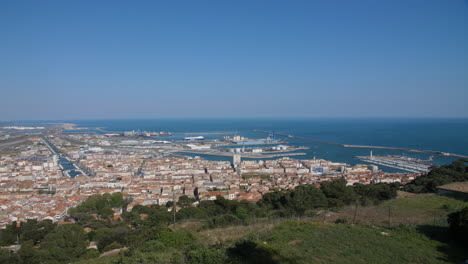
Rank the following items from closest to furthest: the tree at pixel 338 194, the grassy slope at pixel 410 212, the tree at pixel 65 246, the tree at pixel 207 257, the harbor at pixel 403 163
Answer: the tree at pixel 207 257, the grassy slope at pixel 410 212, the tree at pixel 65 246, the tree at pixel 338 194, the harbor at pixel 403 163

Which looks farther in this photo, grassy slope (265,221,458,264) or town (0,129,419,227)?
town (0,129,419,227)

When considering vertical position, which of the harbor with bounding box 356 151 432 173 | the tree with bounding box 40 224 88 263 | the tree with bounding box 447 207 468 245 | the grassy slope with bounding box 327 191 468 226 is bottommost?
the harbor with bounding box 356 151 432 173

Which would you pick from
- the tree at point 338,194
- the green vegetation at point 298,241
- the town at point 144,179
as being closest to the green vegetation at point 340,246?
the green vegetation at point 298,241

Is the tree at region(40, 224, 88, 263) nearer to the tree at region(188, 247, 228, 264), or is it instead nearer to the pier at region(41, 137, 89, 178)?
the tree at region(188, 247, 228, 264)

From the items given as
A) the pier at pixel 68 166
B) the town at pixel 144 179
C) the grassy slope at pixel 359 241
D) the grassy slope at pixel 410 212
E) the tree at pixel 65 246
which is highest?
the grassy slope at pixel 359 241

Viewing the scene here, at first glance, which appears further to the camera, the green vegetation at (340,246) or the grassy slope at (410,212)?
the grassy slope at (410,212)

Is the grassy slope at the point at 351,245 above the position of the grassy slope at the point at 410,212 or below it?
above

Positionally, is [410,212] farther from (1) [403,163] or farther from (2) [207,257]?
(1) [403,163]

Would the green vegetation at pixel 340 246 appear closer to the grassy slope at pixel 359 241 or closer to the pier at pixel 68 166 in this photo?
the grassy slope at pixel 359 241

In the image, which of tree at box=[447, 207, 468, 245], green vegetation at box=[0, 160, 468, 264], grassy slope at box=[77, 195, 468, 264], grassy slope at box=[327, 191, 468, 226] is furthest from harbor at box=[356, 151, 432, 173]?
tree at box=[447, 207, 468, 245]

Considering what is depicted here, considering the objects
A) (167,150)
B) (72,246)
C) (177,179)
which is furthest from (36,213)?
(167,150)

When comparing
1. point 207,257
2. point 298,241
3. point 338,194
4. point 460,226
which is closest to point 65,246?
point 207,257

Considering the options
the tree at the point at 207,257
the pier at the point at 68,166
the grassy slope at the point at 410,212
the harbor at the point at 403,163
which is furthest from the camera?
the pier at the point at 68,166
